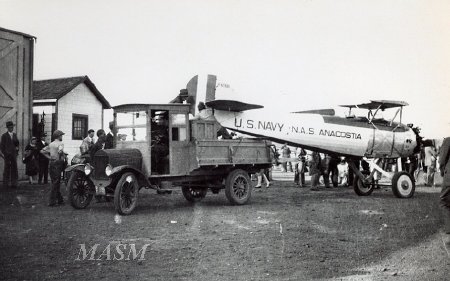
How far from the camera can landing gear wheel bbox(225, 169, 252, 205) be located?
9.98 meters

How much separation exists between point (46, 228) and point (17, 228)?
1.43 ft

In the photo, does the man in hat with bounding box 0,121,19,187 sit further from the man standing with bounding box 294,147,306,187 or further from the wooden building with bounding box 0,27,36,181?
the man standing with bounding box 294,147,306,187

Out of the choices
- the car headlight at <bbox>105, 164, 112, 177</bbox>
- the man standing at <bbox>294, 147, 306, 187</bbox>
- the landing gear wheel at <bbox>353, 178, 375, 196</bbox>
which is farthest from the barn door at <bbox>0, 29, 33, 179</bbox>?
the landing gear wheel at <bbox>353, 178, 375, 196</bbox>

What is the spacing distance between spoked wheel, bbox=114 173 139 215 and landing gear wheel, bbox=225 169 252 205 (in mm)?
2224

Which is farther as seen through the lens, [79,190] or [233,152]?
[233,152]

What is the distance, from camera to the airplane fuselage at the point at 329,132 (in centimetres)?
1086

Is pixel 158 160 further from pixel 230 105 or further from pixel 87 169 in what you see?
pixel 230 105

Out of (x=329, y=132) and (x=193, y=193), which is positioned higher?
(x=329, y=132)

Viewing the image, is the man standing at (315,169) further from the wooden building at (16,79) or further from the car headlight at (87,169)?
the wooden building at (16,79)

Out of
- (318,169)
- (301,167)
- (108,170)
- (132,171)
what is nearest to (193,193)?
(132,171)

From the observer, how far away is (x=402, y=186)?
11.7 metres

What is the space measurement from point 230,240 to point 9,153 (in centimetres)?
769

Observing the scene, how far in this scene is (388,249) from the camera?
5.77 m

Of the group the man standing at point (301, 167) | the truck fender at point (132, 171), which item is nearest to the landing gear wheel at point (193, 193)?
the truck fender at point (132, 171)
